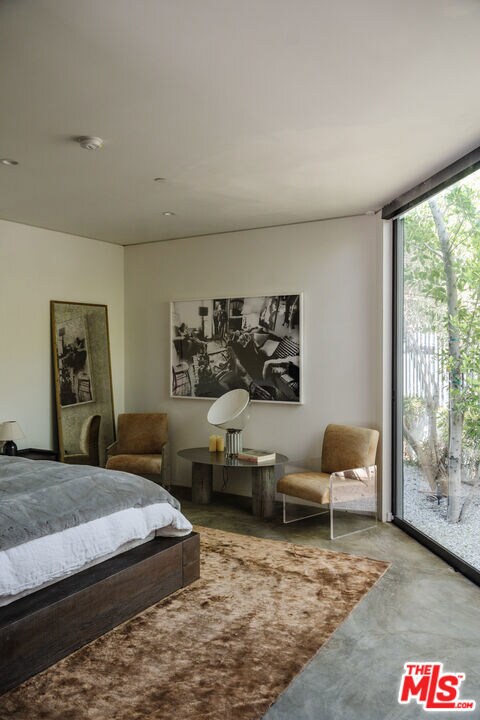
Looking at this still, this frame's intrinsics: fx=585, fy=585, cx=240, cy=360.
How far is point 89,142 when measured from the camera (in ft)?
11.0

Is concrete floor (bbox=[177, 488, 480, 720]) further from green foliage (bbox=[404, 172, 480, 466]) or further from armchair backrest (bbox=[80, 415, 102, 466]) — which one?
armchair backrest (bbox=[80, 415, 102, 466])

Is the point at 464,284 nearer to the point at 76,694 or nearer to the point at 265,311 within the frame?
the point at 265,311

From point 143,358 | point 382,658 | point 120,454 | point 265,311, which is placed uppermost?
point 265,311

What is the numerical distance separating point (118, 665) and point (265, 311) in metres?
3.62

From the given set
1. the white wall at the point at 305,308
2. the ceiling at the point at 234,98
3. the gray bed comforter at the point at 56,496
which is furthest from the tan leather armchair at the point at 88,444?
the ceiling at the point at 234,98

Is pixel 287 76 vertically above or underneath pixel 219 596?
above

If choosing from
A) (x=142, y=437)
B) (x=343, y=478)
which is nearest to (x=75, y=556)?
(x=343, y=478)

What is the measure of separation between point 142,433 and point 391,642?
3.62 m

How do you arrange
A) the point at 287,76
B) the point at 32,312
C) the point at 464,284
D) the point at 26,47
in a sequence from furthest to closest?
the point at 32,312 < the point at 464,284 < the point at 287,76 < the point at 26,47

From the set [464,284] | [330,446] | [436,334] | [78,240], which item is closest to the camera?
→ [464,284]

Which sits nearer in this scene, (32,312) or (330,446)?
Answer: (330,446)

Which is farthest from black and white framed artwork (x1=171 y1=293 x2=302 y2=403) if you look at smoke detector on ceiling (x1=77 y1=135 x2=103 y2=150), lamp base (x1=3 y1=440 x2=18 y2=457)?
smoke detector on ceiling (x1=77 y1=135 x2=103 y2=150)

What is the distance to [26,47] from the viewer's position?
2.35 m

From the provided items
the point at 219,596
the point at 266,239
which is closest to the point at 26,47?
the point at 219,596
